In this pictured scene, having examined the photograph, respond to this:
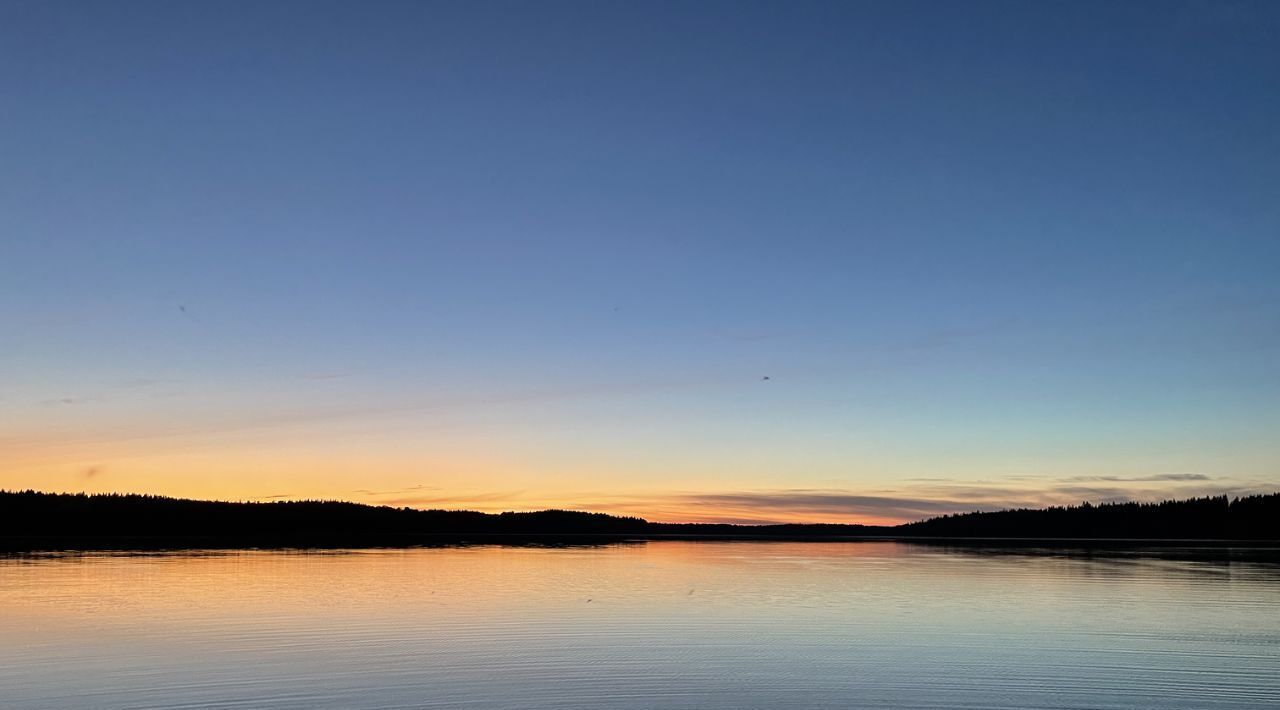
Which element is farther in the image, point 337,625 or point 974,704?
point 337,625

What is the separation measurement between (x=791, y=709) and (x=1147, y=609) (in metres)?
19.8

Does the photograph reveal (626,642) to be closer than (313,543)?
Yes

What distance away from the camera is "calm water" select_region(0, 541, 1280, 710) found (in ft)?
54.8

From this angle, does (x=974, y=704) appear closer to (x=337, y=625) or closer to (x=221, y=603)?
(x=337, y=625)

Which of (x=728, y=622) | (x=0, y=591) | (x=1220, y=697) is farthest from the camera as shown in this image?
(x=0, y=591)

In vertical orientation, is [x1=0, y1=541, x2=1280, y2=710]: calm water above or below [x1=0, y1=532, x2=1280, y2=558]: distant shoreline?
above

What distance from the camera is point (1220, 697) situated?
16.9m

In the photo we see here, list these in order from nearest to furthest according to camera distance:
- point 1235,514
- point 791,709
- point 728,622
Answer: point 791,709
point 728,622
point 1235,514

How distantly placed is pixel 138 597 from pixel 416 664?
54.6 ft

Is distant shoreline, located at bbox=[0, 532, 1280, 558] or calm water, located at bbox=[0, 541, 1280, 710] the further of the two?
distant shoreline, located at bbox=[0, 532, 1280, 558]

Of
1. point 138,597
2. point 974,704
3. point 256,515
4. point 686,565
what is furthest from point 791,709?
point 256,515

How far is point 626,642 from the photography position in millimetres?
22406

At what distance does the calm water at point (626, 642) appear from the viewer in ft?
54.8

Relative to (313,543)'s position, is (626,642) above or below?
above
